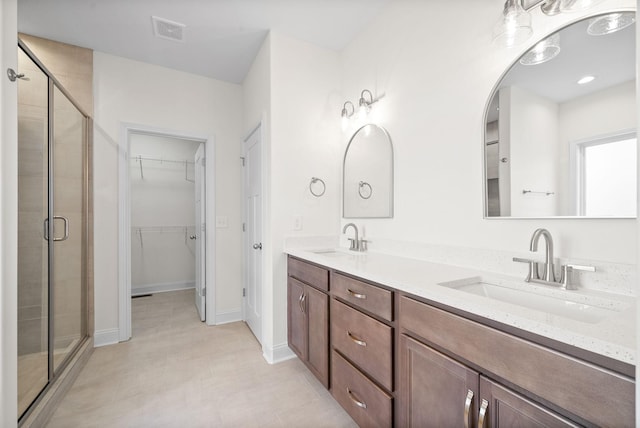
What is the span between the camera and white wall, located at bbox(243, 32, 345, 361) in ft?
7.30

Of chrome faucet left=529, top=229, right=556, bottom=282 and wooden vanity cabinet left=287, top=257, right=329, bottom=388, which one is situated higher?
chrome faucet left=529, top=229, right=556, bottom=282

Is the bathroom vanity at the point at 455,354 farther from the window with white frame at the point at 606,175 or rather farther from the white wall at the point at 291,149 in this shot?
the white wall at the point at 291,149

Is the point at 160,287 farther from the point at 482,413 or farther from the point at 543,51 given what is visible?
the point at 543,51

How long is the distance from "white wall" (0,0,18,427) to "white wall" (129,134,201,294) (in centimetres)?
311

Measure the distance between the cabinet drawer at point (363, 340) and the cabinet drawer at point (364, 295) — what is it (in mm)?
48

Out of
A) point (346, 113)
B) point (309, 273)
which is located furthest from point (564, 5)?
point (309, 273)

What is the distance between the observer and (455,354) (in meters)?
0.91

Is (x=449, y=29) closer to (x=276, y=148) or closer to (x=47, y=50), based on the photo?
(x=276, y=148)

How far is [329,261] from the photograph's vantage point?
1.66 metres

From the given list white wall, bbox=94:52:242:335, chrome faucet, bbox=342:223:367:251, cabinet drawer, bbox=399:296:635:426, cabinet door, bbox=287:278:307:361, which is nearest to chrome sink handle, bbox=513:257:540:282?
cabinet drawer, bbox=399:296:635:426

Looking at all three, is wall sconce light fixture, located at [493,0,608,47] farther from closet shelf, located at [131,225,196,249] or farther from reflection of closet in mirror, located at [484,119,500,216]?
closet shelf, located at [131,225,196,249]

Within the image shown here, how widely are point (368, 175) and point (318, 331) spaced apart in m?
1.21

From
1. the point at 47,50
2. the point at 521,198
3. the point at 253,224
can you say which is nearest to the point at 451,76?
the point at 521,198

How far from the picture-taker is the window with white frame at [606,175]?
96cm
